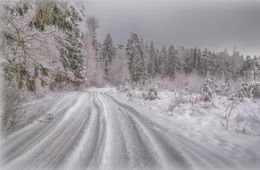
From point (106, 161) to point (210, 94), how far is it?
8922 millimetres

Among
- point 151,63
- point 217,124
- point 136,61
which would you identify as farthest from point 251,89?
point 151,63

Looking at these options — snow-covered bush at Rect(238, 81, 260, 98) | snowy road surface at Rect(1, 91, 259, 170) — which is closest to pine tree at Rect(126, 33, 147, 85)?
snow-covered bush at Rect(238, 81, 260, 98)

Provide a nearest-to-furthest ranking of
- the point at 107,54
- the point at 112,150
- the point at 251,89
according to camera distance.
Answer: the point at 112,150 → the point at 251,89 → the point at 107,54

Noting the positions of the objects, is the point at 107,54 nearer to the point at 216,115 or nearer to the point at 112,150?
the point at 216,115

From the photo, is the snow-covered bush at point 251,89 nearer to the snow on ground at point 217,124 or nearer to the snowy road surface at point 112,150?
the snow on ground at point 217,124

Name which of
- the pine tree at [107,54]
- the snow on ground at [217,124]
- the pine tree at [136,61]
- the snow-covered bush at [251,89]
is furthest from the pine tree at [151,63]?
the snow on ground at [217,124]

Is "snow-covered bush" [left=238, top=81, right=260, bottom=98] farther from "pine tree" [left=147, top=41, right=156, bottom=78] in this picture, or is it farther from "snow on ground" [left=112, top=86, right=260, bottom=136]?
"pine tree" [left=147, top=41, right=156, bottom=78]

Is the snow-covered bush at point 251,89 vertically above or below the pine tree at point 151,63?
below

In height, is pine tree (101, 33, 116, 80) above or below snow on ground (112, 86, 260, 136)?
above

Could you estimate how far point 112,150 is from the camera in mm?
5086

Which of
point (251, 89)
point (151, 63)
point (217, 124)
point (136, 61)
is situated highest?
point (151, 63)

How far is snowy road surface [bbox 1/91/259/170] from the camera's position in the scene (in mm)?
4324

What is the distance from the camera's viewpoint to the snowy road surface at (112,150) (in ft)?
14.2

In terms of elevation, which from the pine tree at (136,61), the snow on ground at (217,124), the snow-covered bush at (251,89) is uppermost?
the pine tree at (136,61)
